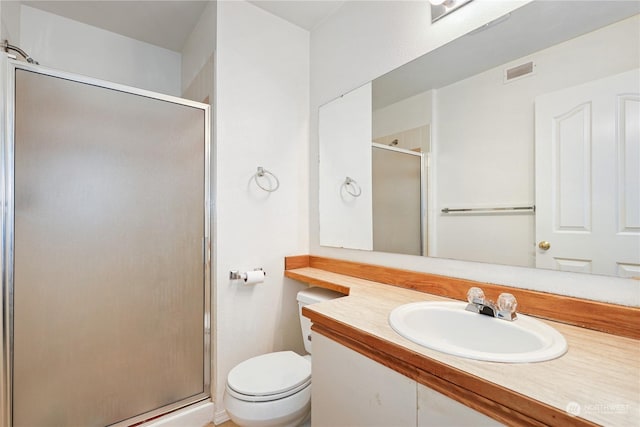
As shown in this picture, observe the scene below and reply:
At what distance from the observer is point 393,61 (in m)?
1.50

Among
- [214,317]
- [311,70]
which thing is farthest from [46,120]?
[311,70]

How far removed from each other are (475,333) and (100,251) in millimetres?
1605

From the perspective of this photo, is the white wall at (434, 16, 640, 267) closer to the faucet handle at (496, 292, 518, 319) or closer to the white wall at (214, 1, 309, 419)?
the faucet handle at (496, 292, 518, 319)

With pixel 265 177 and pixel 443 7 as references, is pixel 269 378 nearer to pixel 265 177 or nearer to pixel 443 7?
pixel 265 177

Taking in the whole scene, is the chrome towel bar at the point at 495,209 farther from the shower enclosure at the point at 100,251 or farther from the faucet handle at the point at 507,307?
the shower enclosure at the point at 100,251

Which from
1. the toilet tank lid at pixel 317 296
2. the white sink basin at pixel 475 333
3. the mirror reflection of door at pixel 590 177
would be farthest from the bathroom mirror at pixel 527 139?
the toilet tank lid at pixel 317 296

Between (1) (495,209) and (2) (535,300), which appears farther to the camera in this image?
(1) (495,209)

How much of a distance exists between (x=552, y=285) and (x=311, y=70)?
1.86 m

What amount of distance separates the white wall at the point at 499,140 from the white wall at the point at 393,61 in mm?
70

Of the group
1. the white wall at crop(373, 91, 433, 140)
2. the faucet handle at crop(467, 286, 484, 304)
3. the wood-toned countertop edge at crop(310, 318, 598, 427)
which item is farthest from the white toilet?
the white wall at crop(373, 91, 433, 140)

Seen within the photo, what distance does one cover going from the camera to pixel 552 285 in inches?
38.8

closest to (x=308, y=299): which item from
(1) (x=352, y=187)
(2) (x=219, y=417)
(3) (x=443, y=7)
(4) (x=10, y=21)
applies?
(1) (x=352, y=187)

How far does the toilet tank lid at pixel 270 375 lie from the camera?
4.14ft

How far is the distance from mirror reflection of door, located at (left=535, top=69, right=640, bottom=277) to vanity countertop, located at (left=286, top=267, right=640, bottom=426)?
24 centimetres
